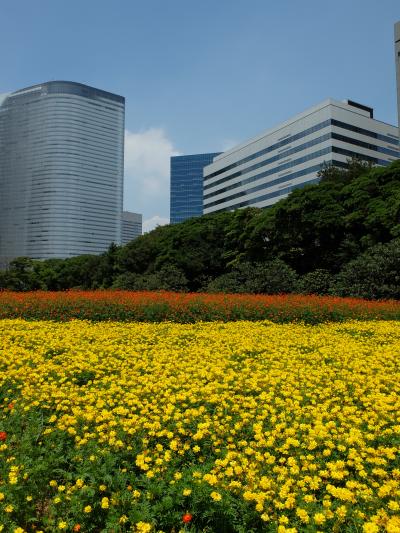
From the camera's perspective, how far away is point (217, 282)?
848 inches

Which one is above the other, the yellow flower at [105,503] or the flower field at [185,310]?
the flower field at [185,310]

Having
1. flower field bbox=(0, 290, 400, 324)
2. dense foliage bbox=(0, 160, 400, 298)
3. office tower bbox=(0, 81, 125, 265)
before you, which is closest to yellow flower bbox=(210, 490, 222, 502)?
flower field bbox=(0, 290, 400, 324)

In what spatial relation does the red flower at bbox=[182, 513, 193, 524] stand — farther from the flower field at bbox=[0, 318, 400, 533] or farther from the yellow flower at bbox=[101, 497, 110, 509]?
the yellow flower at bbox=[101, 497, 110, 509]

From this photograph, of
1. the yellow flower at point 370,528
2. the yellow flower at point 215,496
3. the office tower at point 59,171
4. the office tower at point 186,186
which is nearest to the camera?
the yellow flower at point 370,528

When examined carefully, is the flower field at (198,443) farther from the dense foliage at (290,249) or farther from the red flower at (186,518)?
the dense foliage at (290,249)

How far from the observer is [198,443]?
3623mm

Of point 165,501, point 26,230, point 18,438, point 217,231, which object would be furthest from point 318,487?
point 26,230

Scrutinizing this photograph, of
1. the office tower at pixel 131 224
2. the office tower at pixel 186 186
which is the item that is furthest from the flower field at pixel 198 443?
the office tower at pixel 131 224

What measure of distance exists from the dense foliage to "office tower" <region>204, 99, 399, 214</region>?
2601 centimetres

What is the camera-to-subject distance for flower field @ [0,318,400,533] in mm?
2635

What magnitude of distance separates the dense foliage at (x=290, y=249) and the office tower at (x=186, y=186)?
5919 inches

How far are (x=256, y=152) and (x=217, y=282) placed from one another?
58419mm

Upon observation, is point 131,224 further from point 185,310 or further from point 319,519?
point 319,519

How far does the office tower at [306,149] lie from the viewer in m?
58.0
